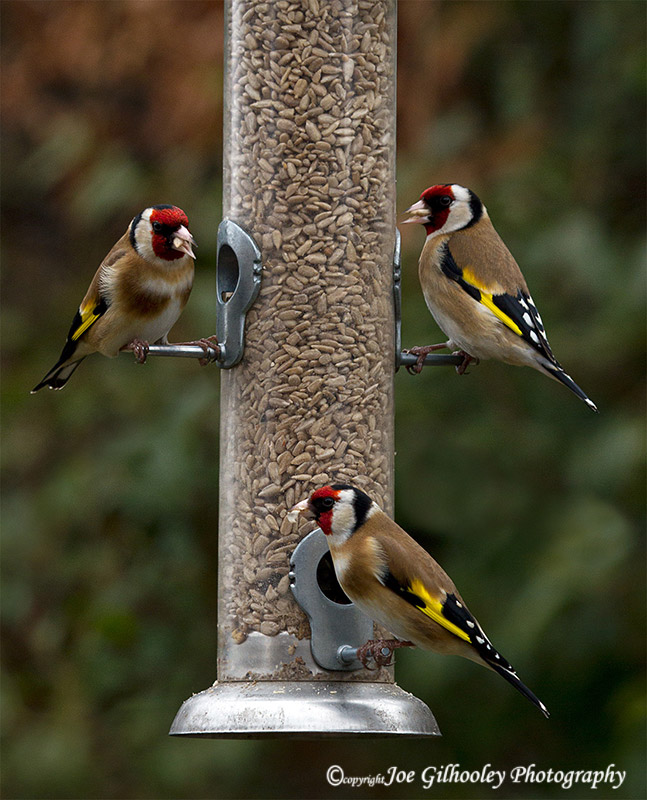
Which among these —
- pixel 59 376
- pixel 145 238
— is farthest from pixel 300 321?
pixel 59 376

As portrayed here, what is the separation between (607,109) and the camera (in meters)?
8.29

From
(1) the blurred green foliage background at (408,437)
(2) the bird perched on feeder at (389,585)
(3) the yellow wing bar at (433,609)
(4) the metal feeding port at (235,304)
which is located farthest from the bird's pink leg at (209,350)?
(1) the blurred green foliage background at (408,437)

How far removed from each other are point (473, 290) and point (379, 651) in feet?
5.25

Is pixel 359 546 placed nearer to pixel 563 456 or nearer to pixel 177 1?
pixel 563 456

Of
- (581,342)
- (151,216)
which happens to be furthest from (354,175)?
(581,342)

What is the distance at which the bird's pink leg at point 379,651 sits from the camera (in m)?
5.26

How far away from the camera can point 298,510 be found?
527cm

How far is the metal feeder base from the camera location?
510 cm

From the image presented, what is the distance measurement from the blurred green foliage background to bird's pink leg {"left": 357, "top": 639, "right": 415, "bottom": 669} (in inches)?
71.7

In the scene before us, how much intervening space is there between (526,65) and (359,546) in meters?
4.03

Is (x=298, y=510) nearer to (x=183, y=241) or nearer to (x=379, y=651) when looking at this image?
(x=379, y=651)

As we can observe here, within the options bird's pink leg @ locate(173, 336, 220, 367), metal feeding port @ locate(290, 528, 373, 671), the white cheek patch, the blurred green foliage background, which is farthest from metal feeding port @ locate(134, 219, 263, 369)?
the blurred green foliage background

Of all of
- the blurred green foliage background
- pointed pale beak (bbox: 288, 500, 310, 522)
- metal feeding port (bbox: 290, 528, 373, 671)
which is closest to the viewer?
pointed pale beak (bbox: 288, 500, 310, 522)

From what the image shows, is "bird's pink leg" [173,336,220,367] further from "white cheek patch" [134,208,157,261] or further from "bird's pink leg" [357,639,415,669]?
"bird's pink leg" [357,639,415,669]
